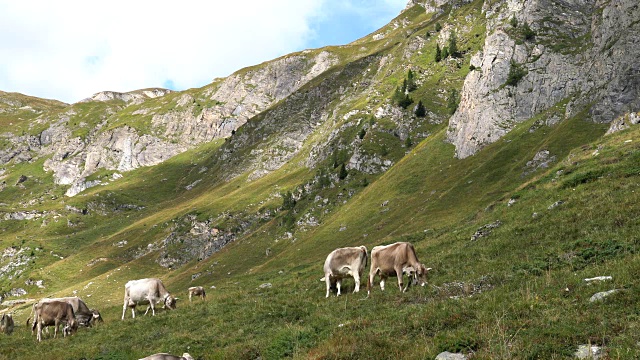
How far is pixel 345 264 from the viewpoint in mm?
22406

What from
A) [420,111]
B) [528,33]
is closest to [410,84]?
[420,111]

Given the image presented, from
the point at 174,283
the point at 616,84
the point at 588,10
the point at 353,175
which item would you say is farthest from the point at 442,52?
the point at 174,283

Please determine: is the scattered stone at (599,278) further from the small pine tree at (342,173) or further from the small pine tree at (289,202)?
the small pine tree at (289,202)

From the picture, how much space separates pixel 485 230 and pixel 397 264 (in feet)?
42.2

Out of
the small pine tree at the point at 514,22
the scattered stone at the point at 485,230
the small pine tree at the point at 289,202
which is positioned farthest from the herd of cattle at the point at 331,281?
the small pine tree at the point at 514,22

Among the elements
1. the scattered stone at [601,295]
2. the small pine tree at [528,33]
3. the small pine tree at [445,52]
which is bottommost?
the scattered stone at [601,295]

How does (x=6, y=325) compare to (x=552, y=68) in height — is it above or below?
below

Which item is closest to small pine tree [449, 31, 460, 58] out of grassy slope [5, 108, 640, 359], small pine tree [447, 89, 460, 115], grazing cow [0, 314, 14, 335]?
small pine tree [447, 89, 460, 115]

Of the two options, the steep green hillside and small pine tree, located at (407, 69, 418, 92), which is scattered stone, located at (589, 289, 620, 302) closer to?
the steep green hillside

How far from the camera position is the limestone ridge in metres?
60.2

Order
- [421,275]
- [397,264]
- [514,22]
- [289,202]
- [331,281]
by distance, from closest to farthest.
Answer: [421,275]
[397,264]
[331,281]
[514,22]
[289,202]

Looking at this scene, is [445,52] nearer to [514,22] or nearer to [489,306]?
[514,22]

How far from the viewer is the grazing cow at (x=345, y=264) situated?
22219 millimetres

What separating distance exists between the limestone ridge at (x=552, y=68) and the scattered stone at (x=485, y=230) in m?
38.6
